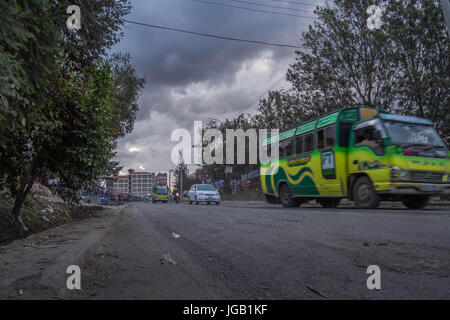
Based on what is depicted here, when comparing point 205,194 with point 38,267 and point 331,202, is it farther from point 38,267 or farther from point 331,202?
point 38,267

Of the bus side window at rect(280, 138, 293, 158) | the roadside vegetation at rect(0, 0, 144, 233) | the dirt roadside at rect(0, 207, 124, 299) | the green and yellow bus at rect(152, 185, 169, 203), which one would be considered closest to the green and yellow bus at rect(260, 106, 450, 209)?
the bus side window at rect(280, 138, 293, 158)

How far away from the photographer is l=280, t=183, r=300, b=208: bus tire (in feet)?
46.9

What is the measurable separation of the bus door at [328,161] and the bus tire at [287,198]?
2.20 meters

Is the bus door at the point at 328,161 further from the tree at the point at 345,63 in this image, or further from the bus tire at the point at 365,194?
the tree at the point at 345,63

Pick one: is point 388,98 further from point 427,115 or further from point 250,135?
point 250,135

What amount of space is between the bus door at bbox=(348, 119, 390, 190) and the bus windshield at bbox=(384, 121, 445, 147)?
0.36 meters

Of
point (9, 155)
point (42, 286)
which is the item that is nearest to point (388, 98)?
point (9, 155)

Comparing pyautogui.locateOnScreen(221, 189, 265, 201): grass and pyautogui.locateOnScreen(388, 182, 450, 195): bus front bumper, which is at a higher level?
pyautogui.locateOnScreen(388, 182, 450, 195): bus front bumper

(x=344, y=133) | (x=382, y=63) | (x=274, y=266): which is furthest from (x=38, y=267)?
(x=382, y=63)

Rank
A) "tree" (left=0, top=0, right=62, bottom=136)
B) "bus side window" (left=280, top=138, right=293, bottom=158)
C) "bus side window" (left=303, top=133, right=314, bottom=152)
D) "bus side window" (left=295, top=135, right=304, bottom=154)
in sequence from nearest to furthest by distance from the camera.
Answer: "tree" (left=0, top=0, right=62, bottom=136), "bus side window" (left=303, top=133, right=314, bottom=152), "bus side window" (left=295, top=135, right=304, bottom=154), "bus side window" (left=280, top=138, right=293, bottom=158)

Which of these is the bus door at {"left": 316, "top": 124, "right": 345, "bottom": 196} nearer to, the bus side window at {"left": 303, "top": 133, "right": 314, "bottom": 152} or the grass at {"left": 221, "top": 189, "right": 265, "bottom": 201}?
the bus side window at {"left": 303, "top": 133, "right": 314, "bottom": 152}

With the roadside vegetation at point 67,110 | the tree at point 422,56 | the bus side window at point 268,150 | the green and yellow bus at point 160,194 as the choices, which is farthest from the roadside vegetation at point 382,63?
the green and yellow bus at point 160,194

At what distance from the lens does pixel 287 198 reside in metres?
14.6
